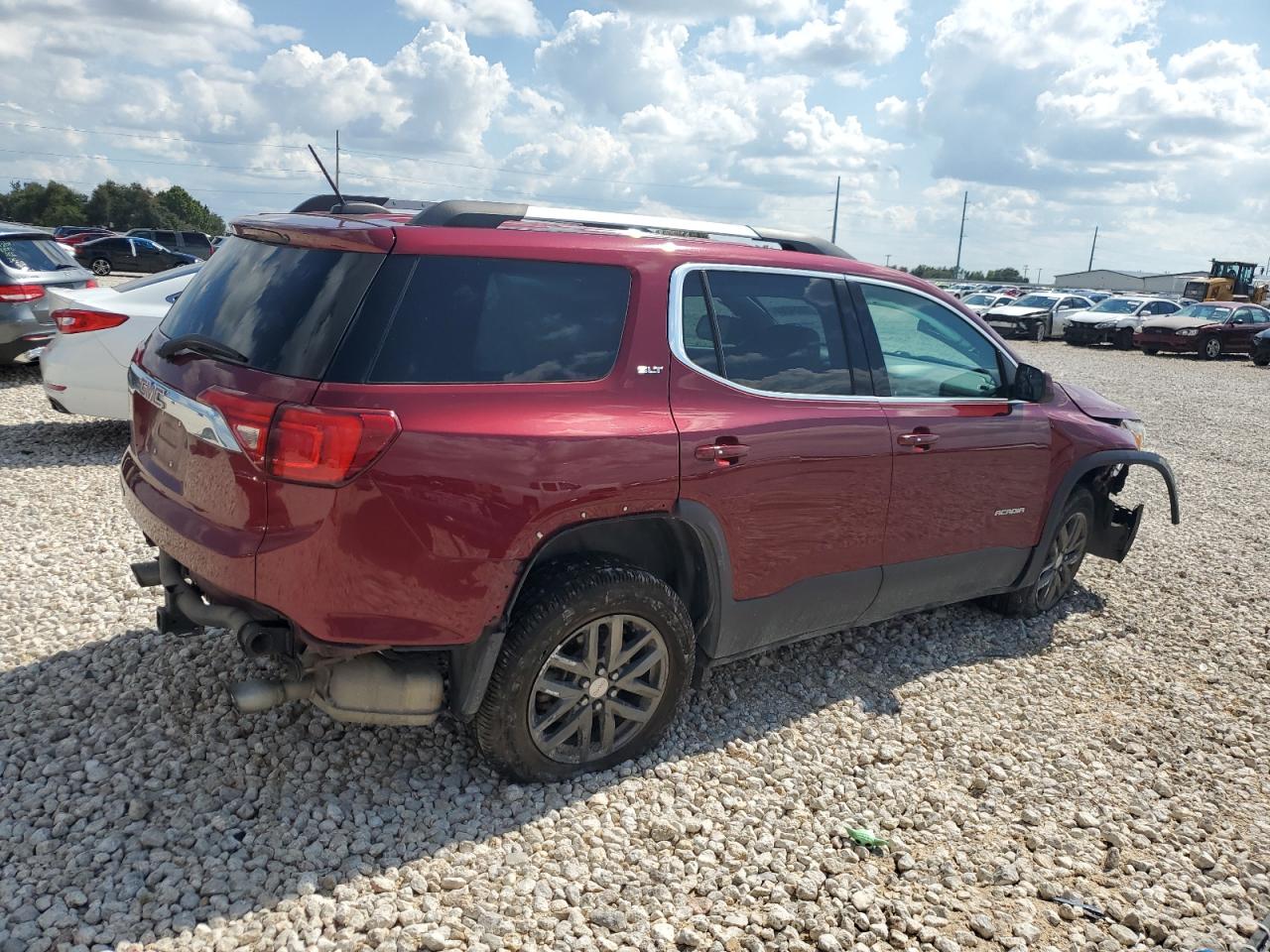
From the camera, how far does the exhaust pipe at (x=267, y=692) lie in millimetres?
3119

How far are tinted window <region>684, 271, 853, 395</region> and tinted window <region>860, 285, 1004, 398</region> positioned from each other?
0.29m

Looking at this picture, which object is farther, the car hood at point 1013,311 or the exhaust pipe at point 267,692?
the car hood at point 1013,311

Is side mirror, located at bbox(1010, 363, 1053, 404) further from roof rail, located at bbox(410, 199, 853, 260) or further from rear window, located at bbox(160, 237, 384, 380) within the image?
rear window, located at bbox(160, 237, 384, 380)

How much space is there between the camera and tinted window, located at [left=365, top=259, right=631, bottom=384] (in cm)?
299

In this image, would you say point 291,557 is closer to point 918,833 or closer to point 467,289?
point 467,289

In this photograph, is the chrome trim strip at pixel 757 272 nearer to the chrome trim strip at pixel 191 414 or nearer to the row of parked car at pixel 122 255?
the chrome trim strip at pixel 191 414

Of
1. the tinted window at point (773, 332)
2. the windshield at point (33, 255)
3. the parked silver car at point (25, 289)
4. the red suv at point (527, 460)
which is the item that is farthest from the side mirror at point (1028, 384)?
the windshield at point (33, 255)

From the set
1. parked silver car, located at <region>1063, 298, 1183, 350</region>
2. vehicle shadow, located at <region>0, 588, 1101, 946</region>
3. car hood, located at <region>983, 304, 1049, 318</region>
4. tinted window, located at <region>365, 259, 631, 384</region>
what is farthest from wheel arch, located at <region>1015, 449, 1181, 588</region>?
parked silver car, located at <region>1063, 298, 1183, 350</region>

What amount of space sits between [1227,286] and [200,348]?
49.7 m

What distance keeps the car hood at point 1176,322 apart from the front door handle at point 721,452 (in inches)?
1128

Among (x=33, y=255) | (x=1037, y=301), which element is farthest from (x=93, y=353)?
(x=1037, y=301)

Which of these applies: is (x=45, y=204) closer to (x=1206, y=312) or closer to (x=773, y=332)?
(x=1206, y=312)

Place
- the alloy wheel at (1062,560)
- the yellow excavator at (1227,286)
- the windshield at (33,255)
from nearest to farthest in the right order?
the alloy wheel at (1062,560) → the windshield at (33,255) → the yellow excavator at (1227,286)

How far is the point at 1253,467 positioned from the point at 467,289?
10646mm
